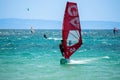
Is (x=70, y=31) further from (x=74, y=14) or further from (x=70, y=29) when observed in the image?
(x=74, y=14)

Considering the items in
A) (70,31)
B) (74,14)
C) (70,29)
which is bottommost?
(70,31)

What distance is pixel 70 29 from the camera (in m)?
27.7

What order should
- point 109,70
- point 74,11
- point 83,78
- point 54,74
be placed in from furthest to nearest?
point 74,11 → point 109,70 → point 54,74 → point 83,78

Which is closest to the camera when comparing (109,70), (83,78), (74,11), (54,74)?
(83,78)

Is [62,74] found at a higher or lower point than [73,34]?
lower

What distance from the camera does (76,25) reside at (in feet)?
91.8

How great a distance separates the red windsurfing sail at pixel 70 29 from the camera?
1072 inches

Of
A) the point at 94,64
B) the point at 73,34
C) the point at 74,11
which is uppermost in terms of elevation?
the point at 74,11

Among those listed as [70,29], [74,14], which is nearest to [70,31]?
[70,29]

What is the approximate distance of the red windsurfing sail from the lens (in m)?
27.2

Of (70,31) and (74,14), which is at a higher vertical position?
(74,14)

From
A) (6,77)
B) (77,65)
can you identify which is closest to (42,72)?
(6,77)

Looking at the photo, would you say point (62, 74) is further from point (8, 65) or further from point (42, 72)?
point (8, 65)

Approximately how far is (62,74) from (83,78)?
2.39 m
